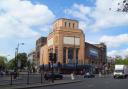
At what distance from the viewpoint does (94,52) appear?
16750cm

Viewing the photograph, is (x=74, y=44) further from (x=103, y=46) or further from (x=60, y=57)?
(x=103, y=46)

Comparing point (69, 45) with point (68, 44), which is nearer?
point (68, 44)

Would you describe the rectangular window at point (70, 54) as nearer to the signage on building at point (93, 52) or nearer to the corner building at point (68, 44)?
the corner building at point (68, 44)

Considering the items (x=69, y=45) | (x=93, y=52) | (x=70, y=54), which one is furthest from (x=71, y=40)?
(x=93, y=52)

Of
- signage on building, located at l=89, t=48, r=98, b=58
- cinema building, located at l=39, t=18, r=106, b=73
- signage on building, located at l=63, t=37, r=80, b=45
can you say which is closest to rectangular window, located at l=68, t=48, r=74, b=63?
cinema building, located at l=39, t=18, r=106, b=73

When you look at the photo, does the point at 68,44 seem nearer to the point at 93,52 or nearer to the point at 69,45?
the point at 69,45

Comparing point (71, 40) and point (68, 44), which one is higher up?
point (71, 40)

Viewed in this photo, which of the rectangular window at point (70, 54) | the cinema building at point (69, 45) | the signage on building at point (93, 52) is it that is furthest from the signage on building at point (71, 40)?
the signage on building at point (93, 52)

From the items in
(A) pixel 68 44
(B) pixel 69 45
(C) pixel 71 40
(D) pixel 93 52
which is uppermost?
(C) pixel 71 40

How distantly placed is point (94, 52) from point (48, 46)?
70.5 ft

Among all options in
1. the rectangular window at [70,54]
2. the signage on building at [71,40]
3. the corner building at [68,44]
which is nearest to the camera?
the corner building at [68,44]

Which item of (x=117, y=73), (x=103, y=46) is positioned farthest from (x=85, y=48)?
(x=117, y=73)

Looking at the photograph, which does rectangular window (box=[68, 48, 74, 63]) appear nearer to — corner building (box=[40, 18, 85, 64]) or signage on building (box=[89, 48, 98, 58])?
corner building (box=[40, 18, 85, 64])

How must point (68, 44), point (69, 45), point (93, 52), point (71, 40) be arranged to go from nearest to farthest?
1. point (68, 44)
2. point (69, 45)
3. point (71, 40)
4. point (93, 52)
